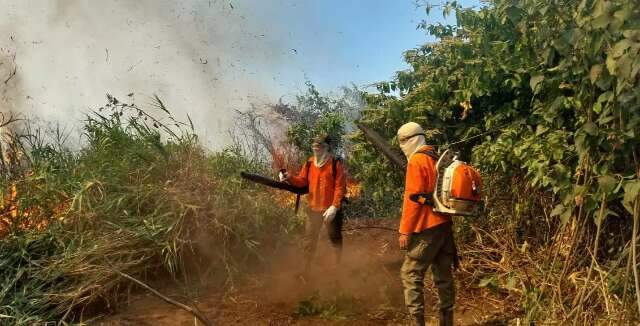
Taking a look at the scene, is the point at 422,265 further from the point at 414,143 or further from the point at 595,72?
the point at 595,72

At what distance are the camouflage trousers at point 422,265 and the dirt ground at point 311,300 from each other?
2.12ft

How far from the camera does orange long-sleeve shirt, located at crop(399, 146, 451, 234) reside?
13.5 ft

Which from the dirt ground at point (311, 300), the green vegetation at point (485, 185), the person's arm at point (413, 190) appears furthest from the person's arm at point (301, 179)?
the person's arm at point (413, 190)

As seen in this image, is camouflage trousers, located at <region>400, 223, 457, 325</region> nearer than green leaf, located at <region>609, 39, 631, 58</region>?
No

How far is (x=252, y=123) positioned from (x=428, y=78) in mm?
8361

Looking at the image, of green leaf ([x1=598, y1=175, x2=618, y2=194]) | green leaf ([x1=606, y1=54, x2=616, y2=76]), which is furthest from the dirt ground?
green leaf ([x1=606, y1=54, x2=616, y2=76])

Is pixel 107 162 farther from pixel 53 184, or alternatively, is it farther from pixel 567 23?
pixel 567 23

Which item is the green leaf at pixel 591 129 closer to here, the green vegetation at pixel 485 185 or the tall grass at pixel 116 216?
the green vegetation at pixel 485 185

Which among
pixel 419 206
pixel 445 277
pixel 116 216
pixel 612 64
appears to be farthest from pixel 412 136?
pixel 116 216

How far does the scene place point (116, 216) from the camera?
5.54 m

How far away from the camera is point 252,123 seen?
527 inches

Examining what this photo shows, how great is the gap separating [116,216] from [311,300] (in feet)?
7.54

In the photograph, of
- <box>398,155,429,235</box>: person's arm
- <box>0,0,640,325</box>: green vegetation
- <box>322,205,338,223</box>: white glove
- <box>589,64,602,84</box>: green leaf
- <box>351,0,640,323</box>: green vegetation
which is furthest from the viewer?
<box>322,205,338,223</box>: white glove

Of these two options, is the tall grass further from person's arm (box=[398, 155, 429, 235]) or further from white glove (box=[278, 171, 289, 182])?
person's arm (box=[398, 155, 429, 235])
